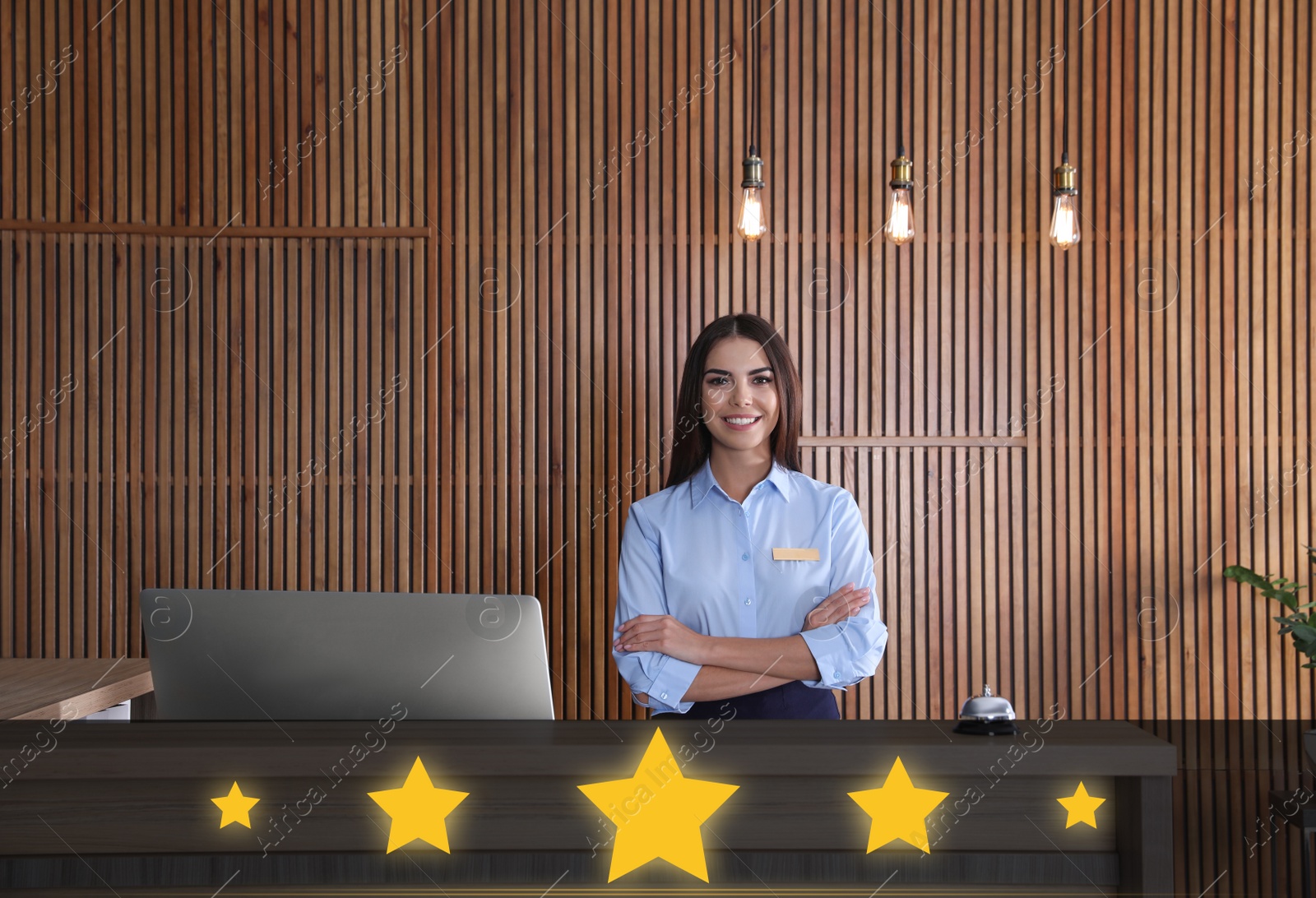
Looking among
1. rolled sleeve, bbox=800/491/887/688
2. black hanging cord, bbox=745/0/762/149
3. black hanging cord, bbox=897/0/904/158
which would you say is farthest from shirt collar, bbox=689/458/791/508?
black hanging cord, bbox=897/0/904/158

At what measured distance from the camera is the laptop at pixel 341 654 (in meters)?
1.62

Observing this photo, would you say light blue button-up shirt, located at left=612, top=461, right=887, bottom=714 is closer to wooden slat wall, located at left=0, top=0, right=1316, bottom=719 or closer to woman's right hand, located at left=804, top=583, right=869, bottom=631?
woman's right hand, located at left=804, top=583, right=869, bottom=631

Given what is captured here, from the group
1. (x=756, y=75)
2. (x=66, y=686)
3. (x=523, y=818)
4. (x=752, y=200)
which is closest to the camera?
(x=523, y=818)

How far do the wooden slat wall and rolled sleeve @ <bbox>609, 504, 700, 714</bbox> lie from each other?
1.18 metres

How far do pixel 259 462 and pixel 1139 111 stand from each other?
3.61 metres

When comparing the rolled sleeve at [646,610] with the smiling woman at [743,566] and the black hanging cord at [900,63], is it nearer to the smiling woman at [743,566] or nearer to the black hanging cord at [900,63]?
the smiling woman at [743,566]

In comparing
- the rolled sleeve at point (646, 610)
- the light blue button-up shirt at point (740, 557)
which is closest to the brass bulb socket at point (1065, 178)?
the light blue button-up shirt at point (740, 557)

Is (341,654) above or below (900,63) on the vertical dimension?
below

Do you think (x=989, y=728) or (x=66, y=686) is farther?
(x=66, y=686)

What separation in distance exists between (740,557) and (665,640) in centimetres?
39

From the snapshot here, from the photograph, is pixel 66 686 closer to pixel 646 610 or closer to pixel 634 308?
pixel 646 610

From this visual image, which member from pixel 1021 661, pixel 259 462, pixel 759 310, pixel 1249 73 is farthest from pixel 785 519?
pixel 1249 73

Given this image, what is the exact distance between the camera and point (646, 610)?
2.47 m

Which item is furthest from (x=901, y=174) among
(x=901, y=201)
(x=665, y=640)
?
(x=665, y=640)
